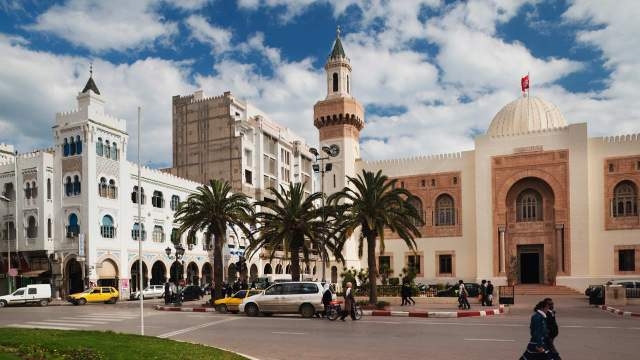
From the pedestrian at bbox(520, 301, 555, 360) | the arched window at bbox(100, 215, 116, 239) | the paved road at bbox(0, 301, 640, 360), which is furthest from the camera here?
the arched window at bbox(100, 215, 116, 239)

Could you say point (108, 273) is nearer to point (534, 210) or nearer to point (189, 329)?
point (189, 329)

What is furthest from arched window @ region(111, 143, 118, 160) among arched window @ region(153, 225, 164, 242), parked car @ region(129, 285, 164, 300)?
parked car @ region(129, 285, 164, 300)

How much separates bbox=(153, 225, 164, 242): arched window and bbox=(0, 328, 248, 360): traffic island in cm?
3690

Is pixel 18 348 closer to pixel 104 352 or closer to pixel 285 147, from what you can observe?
pixel 104 352

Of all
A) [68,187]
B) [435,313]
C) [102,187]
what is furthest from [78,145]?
[435,313]

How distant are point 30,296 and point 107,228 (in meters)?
9.14

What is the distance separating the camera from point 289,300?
24.6 metres

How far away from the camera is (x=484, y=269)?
4681 cm

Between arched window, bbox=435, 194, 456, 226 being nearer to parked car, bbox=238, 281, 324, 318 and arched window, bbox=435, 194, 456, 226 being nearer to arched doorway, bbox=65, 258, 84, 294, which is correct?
parked car, bbox=238, 281, 324, 318

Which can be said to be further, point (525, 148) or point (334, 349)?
point (525, 148)

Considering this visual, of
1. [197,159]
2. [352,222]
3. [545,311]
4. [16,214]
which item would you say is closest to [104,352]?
[545,311]

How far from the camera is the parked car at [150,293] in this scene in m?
44.1

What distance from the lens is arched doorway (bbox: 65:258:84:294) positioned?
44.9m

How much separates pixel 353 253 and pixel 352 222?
22.6 meters
